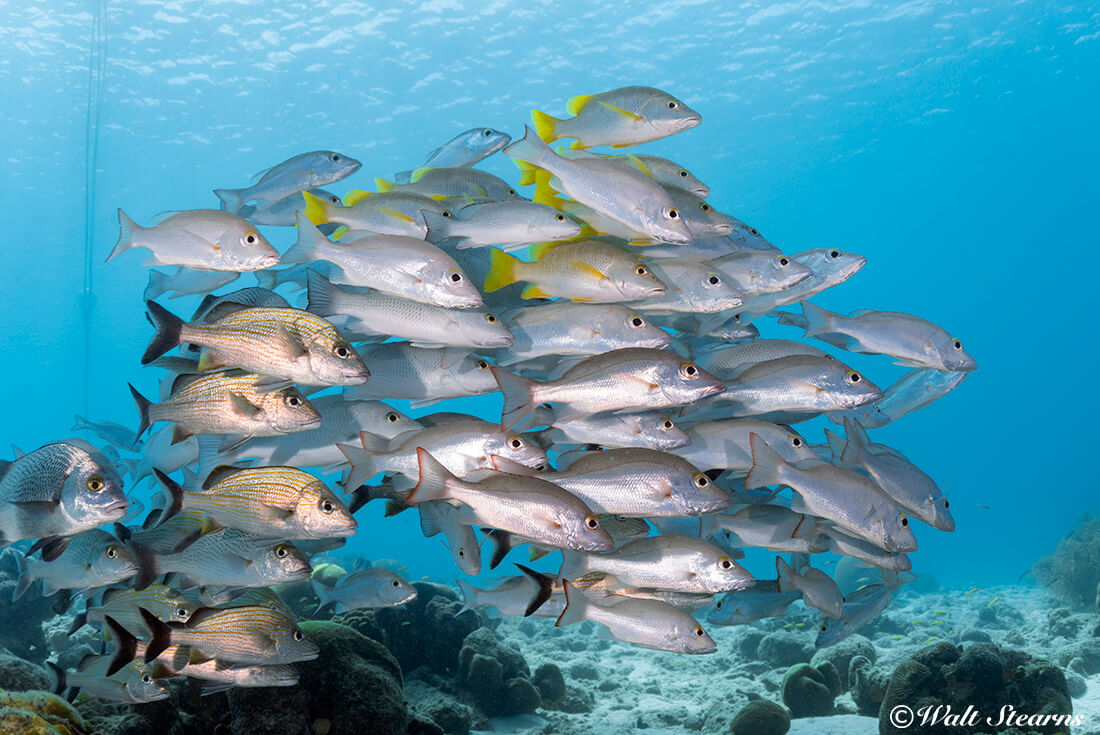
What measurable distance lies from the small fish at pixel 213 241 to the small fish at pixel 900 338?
355 centimetres

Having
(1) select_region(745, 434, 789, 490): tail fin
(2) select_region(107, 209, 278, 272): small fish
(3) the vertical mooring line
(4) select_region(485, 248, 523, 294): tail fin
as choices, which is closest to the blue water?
(3) the vertical mooring line

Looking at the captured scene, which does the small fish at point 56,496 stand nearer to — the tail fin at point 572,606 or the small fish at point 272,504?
the small fish at point 272,504

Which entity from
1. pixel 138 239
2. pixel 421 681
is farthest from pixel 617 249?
pixel 421 681

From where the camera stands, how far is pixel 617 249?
3680mm

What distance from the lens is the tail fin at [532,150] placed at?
368cm

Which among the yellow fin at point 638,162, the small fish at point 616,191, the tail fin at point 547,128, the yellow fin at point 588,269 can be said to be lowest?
the yellow fin at point 588,269

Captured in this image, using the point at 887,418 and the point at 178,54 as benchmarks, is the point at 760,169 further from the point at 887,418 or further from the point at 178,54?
the point at 887,418

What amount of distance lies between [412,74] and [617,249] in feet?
115

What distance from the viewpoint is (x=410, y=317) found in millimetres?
3703

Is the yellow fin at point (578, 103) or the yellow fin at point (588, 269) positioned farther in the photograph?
the yellow fin at point (578, 103)

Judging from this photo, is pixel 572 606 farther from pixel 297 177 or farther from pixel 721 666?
pixel 721 666

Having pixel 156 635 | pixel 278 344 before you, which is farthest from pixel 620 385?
pixel 156 635

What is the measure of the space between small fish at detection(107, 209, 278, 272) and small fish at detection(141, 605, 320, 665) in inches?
75.7

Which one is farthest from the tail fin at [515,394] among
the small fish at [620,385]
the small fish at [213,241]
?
the small fish at [213,241]
